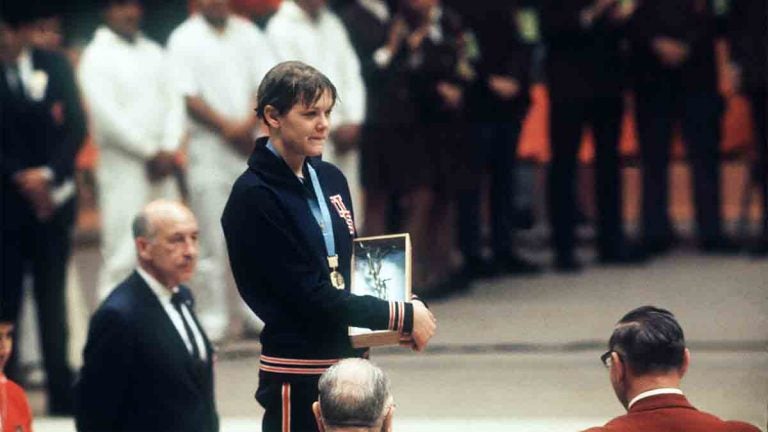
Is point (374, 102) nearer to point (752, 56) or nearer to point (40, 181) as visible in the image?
point (40, 181)

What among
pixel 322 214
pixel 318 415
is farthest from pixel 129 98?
pixel 318 415

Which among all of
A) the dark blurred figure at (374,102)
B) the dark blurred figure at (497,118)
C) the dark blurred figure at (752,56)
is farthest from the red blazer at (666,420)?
the dark blurred figure at (752,56)

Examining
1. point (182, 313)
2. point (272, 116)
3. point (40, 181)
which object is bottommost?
point (182, 313)

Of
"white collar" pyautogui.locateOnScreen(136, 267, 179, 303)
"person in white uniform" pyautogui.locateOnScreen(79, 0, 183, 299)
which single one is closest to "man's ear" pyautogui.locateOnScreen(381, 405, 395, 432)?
"white collar" pyautogui.locateOnScreen(136, 267, 179, 303)

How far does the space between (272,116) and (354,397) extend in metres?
0.75

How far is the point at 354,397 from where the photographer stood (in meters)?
4.23

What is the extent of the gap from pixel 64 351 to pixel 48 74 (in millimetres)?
1208

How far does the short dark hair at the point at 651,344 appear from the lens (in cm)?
441

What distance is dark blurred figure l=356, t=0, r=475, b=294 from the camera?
977 centimetres

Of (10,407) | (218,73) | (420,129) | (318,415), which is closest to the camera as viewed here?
(318,415)

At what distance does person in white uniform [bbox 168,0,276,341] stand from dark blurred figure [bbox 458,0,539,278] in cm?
165

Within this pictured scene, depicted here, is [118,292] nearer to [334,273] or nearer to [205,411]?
[205,411]

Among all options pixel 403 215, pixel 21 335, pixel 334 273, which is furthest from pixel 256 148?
pixel 403 215

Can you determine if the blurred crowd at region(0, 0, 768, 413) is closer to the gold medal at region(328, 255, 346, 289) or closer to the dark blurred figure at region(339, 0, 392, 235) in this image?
the dark blurred figure at region(339, 0, 392, 235)
